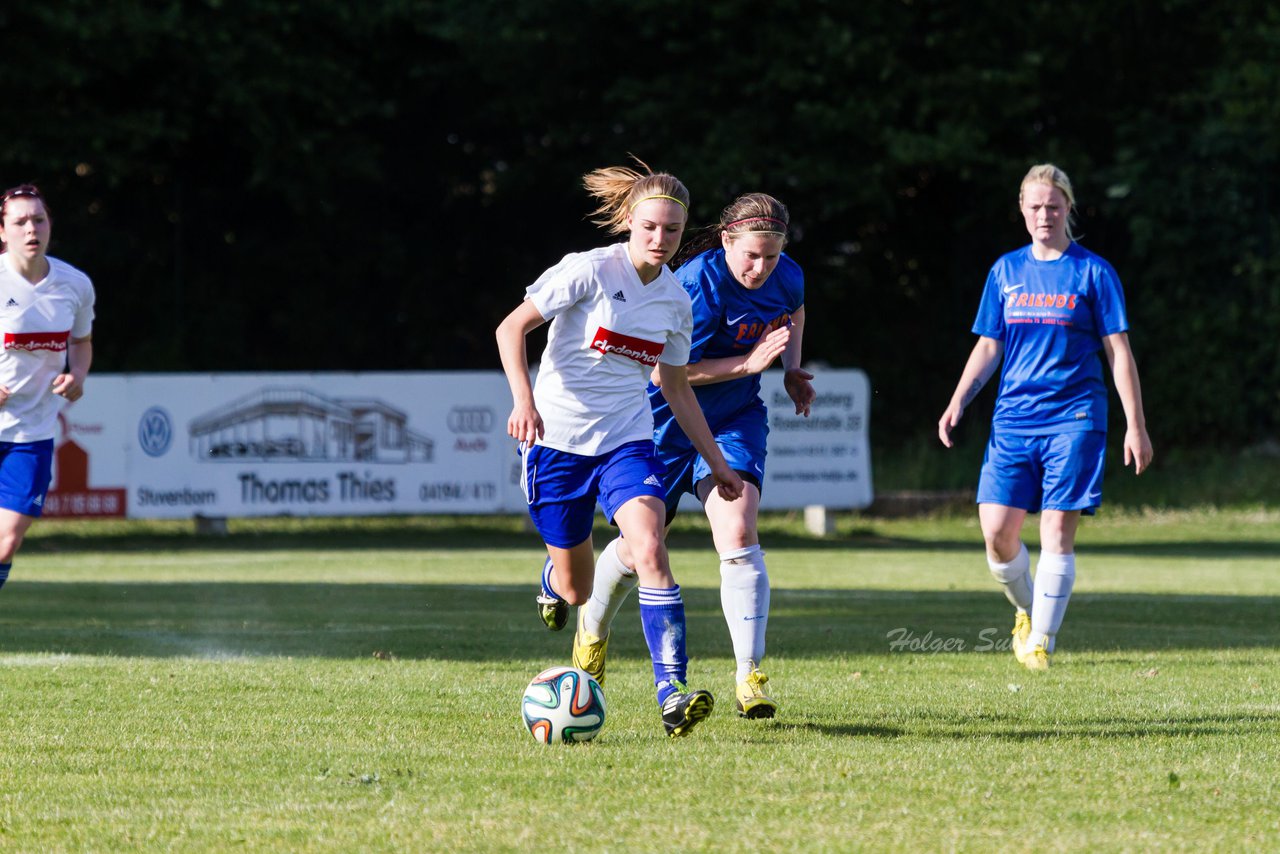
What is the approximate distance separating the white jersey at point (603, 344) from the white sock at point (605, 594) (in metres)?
0.72

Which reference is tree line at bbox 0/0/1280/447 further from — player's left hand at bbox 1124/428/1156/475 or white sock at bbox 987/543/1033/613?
player's left hand at bbox 1124/428/1156/475

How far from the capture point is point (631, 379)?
20.4ft

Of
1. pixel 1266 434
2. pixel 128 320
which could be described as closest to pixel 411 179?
pixel 128 320

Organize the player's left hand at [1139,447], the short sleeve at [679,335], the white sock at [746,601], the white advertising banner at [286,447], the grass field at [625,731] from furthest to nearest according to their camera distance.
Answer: the white advertising banner at [286,447]
the player's left hand at [1139,447]
the white sock at [746,601]
the short sleeve at [679,335]
the grass field at [625,731]

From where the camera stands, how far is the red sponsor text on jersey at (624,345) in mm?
6082

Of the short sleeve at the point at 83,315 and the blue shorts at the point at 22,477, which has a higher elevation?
the short sleeve at the point at 83,315

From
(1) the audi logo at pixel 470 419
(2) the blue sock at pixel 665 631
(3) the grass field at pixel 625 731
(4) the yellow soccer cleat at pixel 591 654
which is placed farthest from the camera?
(1) the audi logo at pixel 470 419

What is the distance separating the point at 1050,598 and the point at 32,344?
16.2 ft

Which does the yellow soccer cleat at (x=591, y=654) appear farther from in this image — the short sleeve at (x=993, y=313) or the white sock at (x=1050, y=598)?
the short sleeve at (x=993, y=313)

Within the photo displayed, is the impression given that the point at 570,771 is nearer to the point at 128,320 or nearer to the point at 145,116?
the point at 145,116

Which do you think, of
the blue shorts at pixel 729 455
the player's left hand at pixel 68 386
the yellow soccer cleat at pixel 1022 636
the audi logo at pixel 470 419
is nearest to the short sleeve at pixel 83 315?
the player's left hand at pixel 68 386

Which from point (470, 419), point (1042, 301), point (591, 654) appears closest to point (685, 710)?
point (591, 654)

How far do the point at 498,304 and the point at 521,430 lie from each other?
21.2 metres

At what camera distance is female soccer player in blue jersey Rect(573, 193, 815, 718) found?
654 cm
